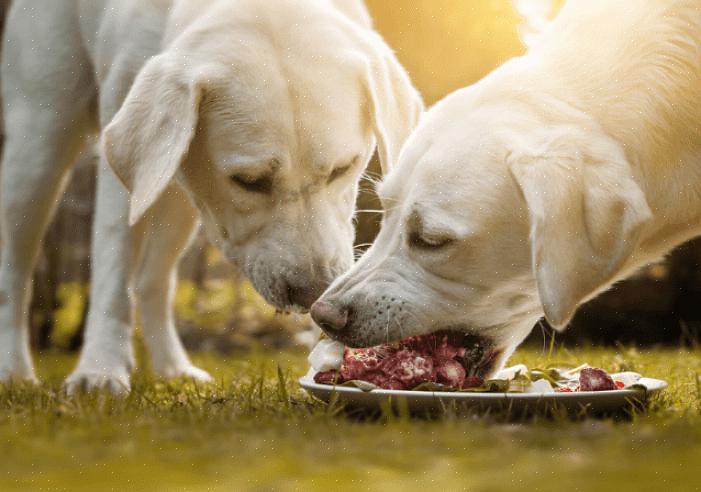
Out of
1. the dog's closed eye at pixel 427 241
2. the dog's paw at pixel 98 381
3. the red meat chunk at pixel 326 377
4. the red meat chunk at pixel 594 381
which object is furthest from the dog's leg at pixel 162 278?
the red meat chunk at pixel 594 381

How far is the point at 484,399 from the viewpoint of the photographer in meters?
2.68

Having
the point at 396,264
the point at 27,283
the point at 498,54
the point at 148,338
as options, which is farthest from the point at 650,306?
the point at 396,264

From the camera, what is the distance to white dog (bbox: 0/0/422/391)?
3627 mm

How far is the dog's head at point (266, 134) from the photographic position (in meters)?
3.62

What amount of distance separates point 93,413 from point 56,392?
813 mm

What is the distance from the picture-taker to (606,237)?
104 inches

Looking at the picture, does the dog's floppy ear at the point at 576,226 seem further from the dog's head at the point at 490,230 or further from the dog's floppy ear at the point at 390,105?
the dog's floppy ear at the point at 390,105

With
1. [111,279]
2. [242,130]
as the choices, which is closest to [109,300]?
[111,279]

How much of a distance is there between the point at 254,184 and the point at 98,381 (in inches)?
38.1

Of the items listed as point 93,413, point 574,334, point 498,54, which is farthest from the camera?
point 574,334

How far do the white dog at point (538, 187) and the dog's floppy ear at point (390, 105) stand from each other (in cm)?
68

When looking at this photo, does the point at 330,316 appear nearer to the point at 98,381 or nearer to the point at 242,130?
the point at 242,130

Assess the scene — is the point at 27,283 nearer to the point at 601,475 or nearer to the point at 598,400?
the point at 598,400

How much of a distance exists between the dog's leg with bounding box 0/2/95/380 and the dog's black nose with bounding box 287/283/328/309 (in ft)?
5.28
